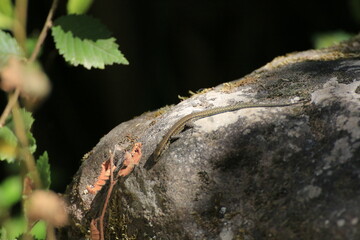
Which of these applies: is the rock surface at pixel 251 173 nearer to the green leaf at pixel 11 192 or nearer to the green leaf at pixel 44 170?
the green leaf at pixel 44 170

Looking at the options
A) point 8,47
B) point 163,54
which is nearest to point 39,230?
point 8,47

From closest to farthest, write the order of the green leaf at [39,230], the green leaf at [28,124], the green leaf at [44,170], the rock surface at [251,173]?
the rock surface at [251,173], the green leaf at [28,124], the green leaf at [44,170], the green leaf at [39,230]

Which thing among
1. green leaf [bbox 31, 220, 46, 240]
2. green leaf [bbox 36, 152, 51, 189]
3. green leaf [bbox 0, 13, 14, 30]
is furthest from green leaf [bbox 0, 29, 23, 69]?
green leaf [bbox 31, 220, 46, 240]

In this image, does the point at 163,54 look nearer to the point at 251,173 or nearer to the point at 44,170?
the point at 44,170

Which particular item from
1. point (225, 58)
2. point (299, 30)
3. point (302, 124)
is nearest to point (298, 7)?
point (299, 30)

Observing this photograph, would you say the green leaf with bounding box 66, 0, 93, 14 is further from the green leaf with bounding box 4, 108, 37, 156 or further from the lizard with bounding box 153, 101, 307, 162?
the lizard with bounding box 153, 101, 307, 162

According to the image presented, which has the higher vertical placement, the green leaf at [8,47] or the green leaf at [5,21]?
the green leaf at [5,21]

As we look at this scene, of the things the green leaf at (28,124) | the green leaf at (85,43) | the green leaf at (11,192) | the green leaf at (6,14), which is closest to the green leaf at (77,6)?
the green leaf at (85,43)
